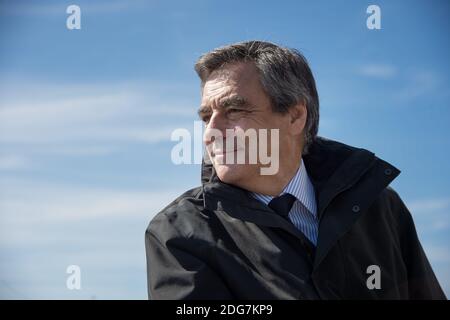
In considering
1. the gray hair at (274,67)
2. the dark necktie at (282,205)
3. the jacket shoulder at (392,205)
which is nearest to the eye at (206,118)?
the gray hair at (274,67)

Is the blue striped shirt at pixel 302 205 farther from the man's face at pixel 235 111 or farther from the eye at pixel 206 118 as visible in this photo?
the eye at pixel 206 118

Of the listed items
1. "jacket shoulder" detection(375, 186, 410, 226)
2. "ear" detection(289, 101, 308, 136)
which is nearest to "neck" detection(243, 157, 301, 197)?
"ear" detection(289, 101, 308, 136)

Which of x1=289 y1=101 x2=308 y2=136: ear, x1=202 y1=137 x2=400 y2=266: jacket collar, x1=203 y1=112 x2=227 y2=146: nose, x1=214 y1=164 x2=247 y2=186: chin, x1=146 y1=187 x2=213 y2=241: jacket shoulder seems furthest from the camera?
x1=289 y1=101 x2=308 y2=136: ear

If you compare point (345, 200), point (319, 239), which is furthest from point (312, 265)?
point (345, 200)

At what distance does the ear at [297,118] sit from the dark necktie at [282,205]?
0.52 meters

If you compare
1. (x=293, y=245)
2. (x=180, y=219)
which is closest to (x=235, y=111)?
(x=180, y=219)

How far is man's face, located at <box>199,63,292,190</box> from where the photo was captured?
13.3 ft

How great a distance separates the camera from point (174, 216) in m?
3.82

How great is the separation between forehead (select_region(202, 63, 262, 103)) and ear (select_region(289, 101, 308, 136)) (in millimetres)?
324

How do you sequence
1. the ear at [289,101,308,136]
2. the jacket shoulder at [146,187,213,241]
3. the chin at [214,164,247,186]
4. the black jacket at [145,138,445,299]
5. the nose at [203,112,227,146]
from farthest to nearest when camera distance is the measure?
1. the ear at [289,101,308,136]
2. the nose at [203,112,227,146]
3. the chin at [214,164,247,186]
4. the jacket shoulder at [146,187,213,241]
5. the black jacket at [145,138,445,299]

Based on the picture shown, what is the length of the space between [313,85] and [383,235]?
1.11 metres

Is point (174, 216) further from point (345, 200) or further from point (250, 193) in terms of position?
point (345, 200)

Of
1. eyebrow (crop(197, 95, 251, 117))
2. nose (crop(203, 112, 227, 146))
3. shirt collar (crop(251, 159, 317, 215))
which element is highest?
eyebrow (crop(197, 95, 251, 117))

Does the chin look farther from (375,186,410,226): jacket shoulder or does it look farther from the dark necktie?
(375,186,410,226): jacket shoulder
